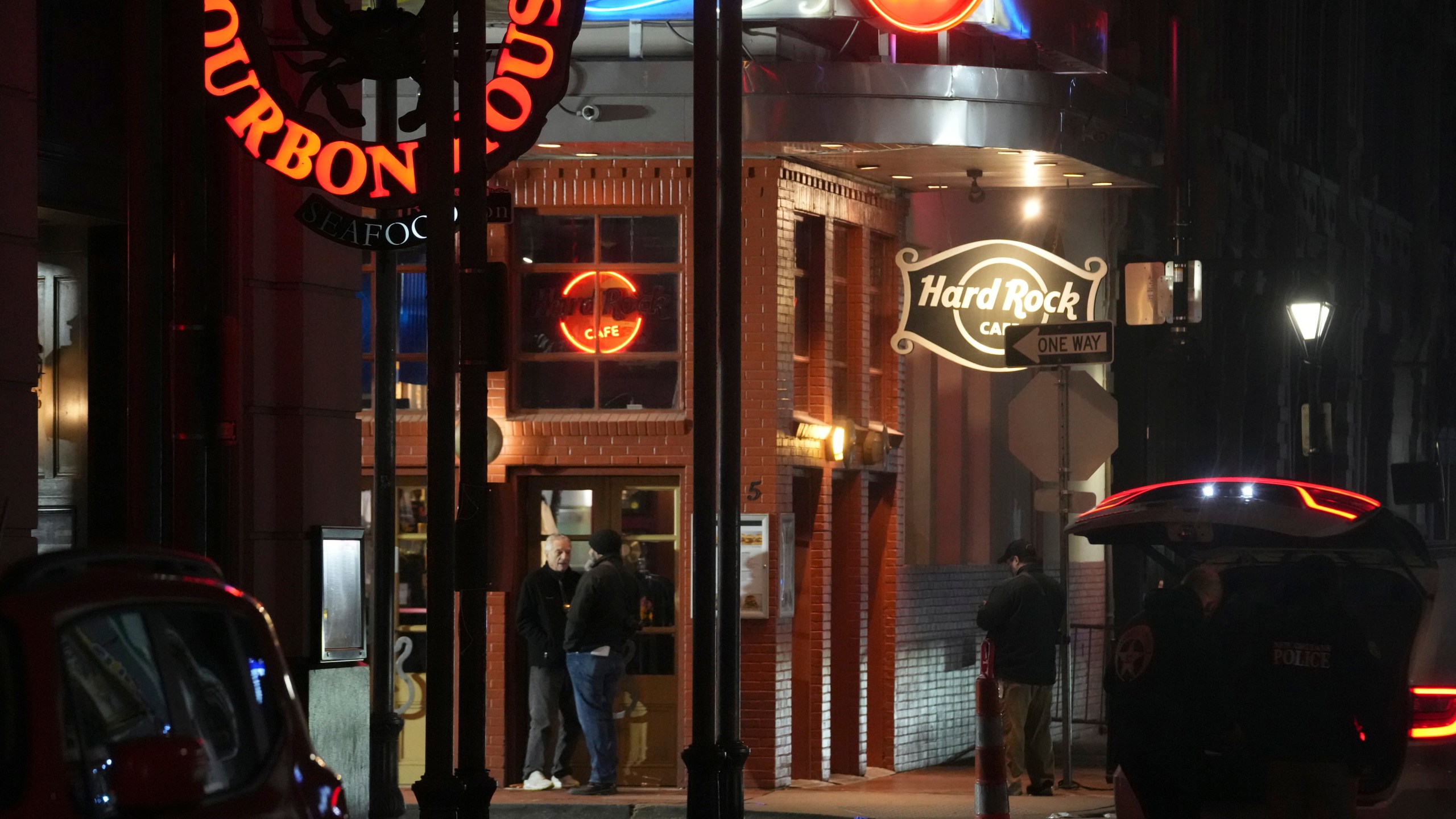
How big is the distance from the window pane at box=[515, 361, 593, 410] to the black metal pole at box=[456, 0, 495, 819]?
22.2 ft

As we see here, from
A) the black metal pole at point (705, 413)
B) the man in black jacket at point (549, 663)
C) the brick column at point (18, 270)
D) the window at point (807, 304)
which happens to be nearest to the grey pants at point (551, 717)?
the man in black jacket at point (549, 663)

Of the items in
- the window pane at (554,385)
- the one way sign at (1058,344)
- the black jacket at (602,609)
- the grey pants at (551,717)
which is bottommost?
the grey pants at (551,717)

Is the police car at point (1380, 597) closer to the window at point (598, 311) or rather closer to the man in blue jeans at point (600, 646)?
the man in blue jeans at point (600, 646)

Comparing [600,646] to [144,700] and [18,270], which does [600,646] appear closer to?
[18,270]

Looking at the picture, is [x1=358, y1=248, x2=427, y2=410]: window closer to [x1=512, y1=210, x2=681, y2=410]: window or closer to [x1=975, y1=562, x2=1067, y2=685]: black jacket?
[x1=512, y1=210, x2=681, y2=410]: window

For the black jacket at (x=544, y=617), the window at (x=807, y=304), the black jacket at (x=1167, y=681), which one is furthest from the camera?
the window at (x=807, y=304)

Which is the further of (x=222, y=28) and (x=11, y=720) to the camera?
(x=222, y=28)

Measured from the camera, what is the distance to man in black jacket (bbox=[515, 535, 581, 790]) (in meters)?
16.0

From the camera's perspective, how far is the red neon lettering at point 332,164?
10.5 meters

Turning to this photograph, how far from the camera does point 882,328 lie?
18250mm

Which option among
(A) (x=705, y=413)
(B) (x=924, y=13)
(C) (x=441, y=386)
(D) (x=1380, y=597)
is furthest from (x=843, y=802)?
(C) (x=441, y=386)

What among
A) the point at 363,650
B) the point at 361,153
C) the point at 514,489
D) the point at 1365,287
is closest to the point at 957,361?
the point at 514,489

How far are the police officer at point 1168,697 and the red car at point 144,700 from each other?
377 centimetres

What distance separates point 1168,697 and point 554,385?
8689 mm
